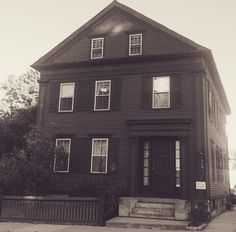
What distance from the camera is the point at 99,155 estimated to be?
17.6m

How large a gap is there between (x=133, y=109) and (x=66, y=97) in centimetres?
411

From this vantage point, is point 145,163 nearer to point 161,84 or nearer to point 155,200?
point 155,200

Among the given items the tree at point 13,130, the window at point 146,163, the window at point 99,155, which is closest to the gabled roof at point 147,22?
the tree at point 13,130

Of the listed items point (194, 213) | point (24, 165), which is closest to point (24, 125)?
point (24, 165)

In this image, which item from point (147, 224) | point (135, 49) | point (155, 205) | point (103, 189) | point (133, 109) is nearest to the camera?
point (147, 224)

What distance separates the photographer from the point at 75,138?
1822cm

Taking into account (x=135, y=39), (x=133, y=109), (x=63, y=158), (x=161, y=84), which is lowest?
(x=63, y=158)

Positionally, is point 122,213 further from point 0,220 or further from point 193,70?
point 193,70

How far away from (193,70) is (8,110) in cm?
1623

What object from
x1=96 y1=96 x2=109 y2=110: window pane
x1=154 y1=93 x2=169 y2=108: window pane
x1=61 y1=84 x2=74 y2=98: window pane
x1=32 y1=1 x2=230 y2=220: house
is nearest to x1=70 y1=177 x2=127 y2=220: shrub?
x1=32 y1=1 x2=230 y2=220: house

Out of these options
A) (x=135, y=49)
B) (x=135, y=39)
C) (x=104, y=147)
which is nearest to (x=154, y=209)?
(x=104, y=147)

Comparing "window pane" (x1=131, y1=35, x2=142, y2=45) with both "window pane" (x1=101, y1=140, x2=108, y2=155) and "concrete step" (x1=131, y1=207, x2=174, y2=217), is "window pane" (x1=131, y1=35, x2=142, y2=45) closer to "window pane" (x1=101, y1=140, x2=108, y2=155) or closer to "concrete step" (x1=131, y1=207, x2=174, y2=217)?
"window pane" (x1=101, y1=140, x2=108, y2=155)

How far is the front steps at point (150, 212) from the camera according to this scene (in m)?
13.3

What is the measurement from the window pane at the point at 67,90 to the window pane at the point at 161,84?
475cm
